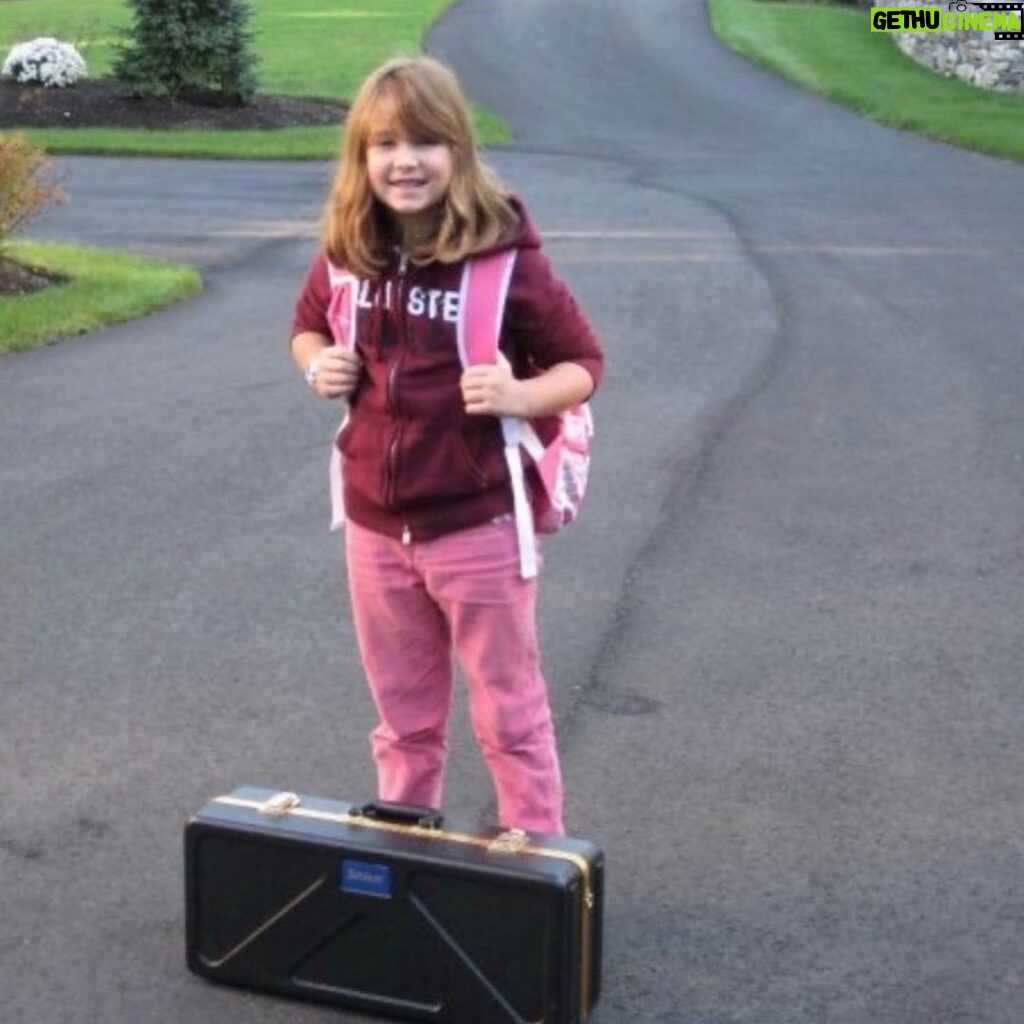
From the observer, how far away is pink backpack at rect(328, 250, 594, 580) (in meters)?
3.99

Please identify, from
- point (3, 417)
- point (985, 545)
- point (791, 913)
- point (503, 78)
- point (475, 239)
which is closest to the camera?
point (475, 239)

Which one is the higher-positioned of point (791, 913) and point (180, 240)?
point (791, 913)

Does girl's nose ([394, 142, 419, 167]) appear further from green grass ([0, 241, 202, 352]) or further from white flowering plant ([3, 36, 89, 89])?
white flowering plant ([3, 36, 89, 89])

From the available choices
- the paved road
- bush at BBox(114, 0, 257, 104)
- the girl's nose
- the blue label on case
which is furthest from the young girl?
bush at BBox(114, 0, 257, 104)

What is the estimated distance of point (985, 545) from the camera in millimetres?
7648

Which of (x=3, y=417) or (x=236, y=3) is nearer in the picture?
(x=3, y=417)

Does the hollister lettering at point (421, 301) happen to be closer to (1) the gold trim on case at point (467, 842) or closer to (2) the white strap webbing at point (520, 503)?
(2) the white strap webbing at point (520, 503)

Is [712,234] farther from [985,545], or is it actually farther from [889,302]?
[985,545]

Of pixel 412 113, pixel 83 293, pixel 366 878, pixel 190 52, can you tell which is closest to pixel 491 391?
pixel 412 113

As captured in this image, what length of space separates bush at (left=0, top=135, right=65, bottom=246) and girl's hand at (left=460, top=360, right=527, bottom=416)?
9407 millimetres

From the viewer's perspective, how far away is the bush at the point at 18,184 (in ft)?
41.9

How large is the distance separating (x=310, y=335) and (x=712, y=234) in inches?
499

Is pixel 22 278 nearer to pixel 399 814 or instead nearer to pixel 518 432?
pixel 518 432

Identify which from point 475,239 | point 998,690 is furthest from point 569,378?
point 998,690
